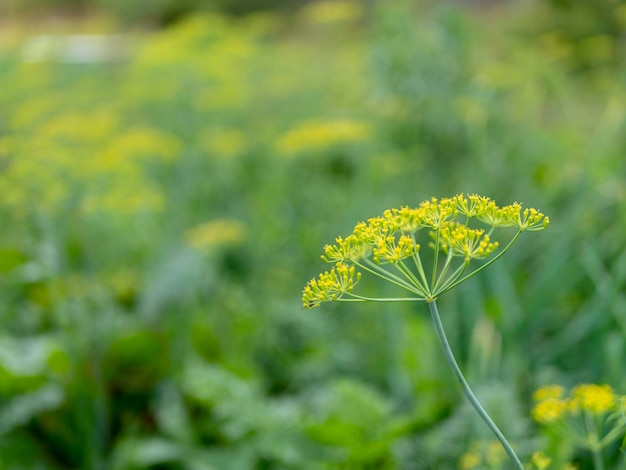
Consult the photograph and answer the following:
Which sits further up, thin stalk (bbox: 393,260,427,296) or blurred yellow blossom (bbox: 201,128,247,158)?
blurred yellow blossom (bbox: 201,128,247,158)

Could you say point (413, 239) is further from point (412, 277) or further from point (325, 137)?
point (325, 137)

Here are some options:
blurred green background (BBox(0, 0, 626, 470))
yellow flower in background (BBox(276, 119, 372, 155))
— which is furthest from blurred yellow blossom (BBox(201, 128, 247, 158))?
yellow flower in background (BBox(276, 119, 372, 155))

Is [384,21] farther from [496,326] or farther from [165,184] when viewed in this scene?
[165,184]

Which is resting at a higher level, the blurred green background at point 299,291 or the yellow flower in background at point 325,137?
the yellow flower in background at point 325,137

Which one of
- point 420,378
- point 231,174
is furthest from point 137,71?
point 420,378

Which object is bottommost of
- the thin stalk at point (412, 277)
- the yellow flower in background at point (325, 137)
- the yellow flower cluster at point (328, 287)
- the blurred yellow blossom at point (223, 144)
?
the thin stalk at point (412, 277)

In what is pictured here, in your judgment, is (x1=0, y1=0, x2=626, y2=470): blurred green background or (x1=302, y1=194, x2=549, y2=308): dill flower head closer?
(x1=302, y1=194, x2=549, y2=308): dill flower head

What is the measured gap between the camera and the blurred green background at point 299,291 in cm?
205

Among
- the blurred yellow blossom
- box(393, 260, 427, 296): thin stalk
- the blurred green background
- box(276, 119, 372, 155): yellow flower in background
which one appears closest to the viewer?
box(393, 260, 427, 296): thin stalk

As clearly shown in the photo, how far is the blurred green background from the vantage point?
6.74ft

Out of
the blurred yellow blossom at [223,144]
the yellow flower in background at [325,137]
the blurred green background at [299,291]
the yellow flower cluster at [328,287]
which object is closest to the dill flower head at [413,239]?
the yellow flower cluster at [328,287]

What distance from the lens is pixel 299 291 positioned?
307 cm

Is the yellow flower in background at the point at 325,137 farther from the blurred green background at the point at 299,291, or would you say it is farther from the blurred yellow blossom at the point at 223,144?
the blurred yellow blossom at the point at 223,144

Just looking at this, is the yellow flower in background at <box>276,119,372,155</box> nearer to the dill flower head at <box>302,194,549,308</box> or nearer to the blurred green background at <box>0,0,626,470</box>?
the blurred green background at <box>0,0,626,470</box>
